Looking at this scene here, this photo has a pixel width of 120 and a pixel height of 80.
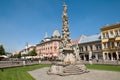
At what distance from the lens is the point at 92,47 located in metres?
62.1

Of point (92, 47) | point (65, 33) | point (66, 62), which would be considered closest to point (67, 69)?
point (66, 62)

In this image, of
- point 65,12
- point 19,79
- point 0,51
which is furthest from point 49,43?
point 19,79

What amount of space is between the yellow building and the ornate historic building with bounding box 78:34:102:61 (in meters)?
3.03

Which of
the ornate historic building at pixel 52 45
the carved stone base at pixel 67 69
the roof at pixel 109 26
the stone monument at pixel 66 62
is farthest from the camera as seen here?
the ornate historic building at pixel 52 45

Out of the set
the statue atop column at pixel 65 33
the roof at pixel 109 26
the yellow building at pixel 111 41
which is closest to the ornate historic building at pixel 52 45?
the yellow building at pixel 111 41

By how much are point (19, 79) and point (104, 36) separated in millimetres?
42836

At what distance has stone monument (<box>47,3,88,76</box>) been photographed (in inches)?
851

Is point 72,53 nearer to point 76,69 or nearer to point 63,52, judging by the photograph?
point 63,52

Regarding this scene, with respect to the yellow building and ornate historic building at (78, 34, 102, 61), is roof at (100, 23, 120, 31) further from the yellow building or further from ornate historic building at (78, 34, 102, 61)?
ornate historic building at (78, 34, 102, 61)

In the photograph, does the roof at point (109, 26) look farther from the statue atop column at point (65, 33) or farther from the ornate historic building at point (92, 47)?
the statue atop column at point (65, 33)

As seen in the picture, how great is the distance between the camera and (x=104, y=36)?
5566 cm

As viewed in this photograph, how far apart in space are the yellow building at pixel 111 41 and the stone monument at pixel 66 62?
95.9ft

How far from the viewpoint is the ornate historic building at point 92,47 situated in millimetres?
58688

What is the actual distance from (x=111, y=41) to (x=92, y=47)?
10.8 m
